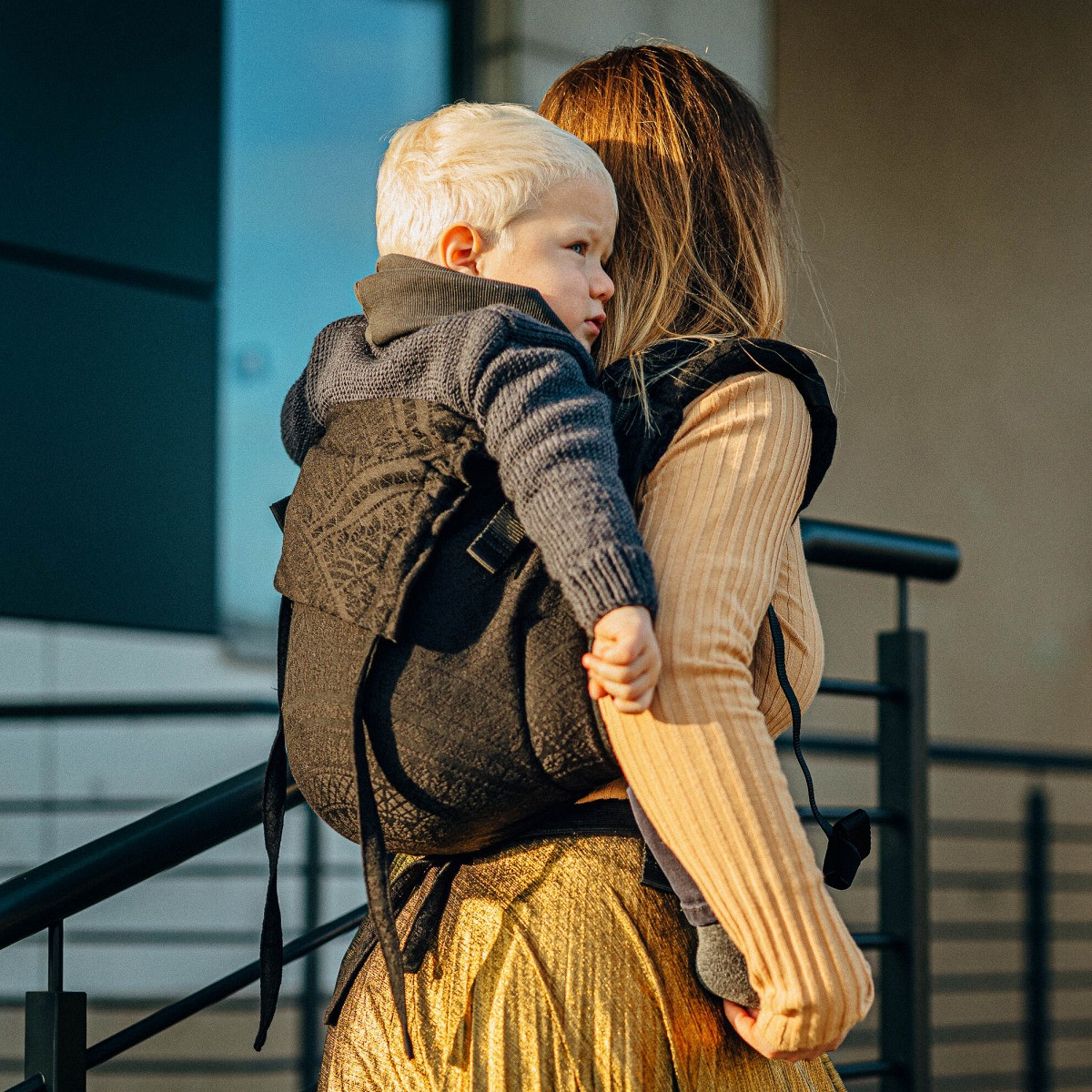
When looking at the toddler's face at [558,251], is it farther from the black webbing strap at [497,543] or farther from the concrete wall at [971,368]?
the concrete wall at [971,368]

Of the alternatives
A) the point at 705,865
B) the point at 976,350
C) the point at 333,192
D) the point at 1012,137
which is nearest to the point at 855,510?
the point at 976,350

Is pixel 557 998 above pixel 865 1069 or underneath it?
above

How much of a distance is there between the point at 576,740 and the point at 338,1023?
0.33 meters

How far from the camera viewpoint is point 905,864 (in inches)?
84.9

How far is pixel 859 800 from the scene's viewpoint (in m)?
4.77

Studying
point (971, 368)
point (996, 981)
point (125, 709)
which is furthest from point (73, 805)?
point (971, 368)

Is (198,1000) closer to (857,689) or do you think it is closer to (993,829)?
(857,689)

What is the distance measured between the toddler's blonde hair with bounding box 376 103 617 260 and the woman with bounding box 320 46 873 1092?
0.13 meters

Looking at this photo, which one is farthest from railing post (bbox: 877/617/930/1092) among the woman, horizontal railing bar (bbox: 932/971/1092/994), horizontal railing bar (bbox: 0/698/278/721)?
horizontal railing bar (bbox: 932/971/1092/994)

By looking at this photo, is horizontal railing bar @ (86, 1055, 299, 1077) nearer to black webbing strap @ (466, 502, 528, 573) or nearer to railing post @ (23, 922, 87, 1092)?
railing post @ (23, 922, 87, 1092)

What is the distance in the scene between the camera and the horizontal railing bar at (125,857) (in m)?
1.39

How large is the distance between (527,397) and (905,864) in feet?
4.77

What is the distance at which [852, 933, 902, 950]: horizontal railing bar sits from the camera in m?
1.92

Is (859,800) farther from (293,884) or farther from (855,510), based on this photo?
(293,884)
